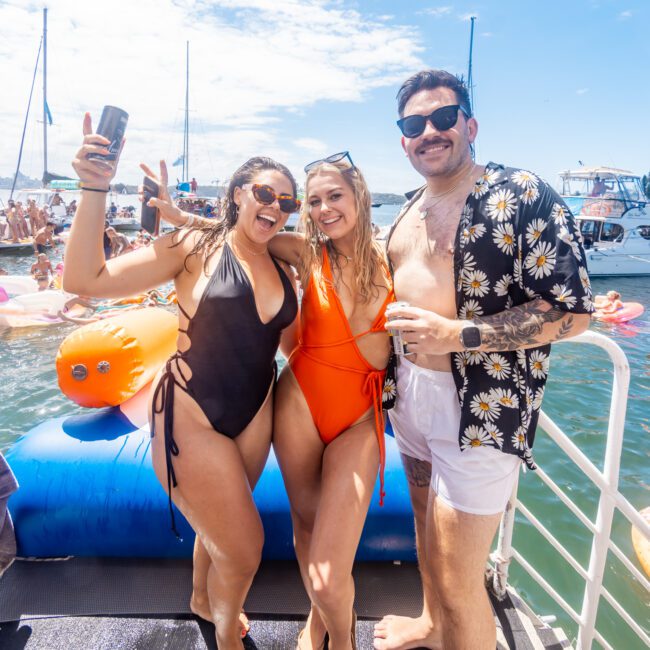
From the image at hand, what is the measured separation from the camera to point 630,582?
4.41 m

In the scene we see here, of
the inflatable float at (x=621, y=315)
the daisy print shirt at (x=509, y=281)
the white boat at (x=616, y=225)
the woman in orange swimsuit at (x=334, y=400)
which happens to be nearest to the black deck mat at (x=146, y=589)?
the woman in orange swimsuit at (x=334, y=400)

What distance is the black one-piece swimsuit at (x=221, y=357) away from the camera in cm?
205

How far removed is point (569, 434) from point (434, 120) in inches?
282

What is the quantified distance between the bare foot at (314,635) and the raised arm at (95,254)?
6.10 ft

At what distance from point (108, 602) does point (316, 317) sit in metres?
2.04

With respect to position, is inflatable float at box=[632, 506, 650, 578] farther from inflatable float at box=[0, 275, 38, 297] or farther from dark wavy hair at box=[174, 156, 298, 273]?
inflatable float at box=[0, 275, 38, 297]

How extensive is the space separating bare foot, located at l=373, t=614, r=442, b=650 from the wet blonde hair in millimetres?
1750

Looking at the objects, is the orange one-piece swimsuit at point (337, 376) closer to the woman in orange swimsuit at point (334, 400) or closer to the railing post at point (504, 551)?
the woman in orange swimsuit at point (334, 400)

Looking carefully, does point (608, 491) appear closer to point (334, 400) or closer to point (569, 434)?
point (334, 400)

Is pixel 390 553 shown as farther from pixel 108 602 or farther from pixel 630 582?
pixel 630 582

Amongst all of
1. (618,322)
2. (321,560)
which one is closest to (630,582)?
(321,560)

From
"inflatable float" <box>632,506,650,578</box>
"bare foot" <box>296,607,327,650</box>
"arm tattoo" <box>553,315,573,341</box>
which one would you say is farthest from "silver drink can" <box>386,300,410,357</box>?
"inflatable float" <box>632,506,650,578</box>

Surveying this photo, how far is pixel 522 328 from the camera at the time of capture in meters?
1.85

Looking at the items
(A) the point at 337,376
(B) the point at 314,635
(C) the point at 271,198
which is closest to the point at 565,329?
(A) the point at 337,376
